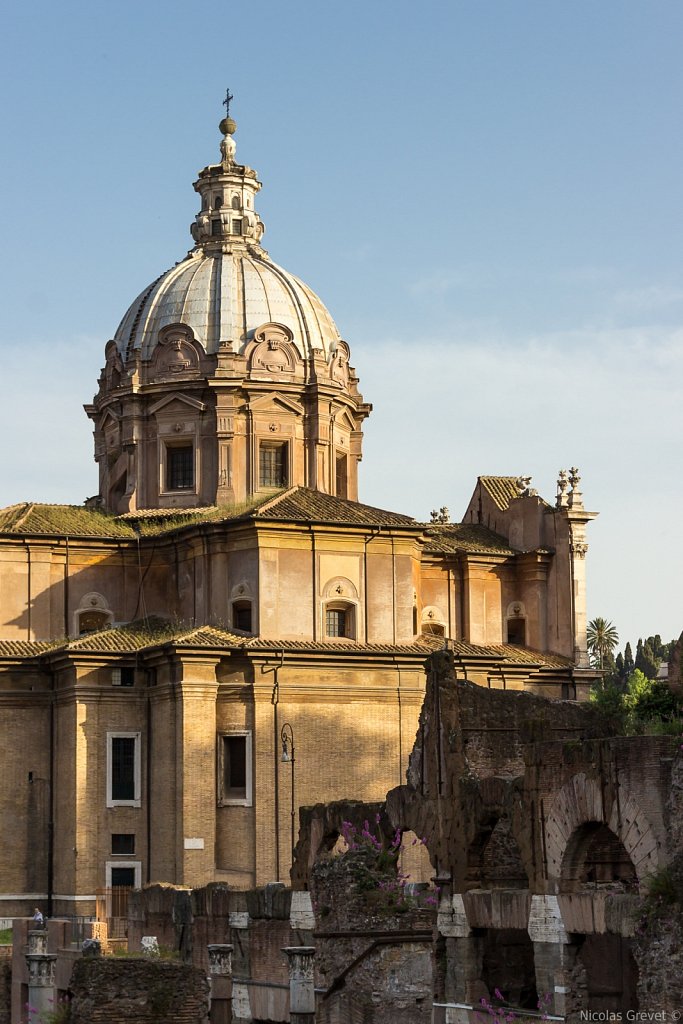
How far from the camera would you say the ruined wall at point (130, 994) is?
74.7ft

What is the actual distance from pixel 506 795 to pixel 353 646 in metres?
24.9

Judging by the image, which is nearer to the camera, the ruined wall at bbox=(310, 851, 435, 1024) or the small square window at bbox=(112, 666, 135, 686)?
the ruined wall at bbox=(310, 851, 435, 1024)

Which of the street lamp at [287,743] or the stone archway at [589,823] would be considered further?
the street lamp at [287,743]

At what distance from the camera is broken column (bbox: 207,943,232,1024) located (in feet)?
111

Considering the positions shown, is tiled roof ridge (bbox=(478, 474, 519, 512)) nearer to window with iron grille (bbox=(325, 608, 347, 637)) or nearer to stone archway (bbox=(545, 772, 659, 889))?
window with iron grille (bbox=(325, 608, 347, 637))

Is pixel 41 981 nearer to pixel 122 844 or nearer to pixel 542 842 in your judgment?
pixel 542 842

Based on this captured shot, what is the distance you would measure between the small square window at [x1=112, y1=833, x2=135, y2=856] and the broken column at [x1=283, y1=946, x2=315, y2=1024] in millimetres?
22053

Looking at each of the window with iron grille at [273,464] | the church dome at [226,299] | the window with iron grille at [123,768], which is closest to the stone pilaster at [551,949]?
the window with iron grille at [123,768]

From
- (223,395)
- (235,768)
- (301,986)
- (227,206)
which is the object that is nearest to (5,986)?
(235,768)

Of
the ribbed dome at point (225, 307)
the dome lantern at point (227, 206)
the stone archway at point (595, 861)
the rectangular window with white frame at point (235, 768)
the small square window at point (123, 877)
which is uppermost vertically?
the dome lantern at point (227, 206)

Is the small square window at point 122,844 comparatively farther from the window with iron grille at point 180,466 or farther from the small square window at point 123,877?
the window with iron grille at point 180,466

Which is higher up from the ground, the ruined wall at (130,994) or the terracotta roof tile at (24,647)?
the terracotta roof tile at (24,647)

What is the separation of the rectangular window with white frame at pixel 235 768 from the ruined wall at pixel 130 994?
30446 millimetres

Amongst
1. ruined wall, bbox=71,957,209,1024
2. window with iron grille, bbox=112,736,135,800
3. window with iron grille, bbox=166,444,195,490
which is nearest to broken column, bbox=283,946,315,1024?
ruined wall, bbox=71,957,209,1024
